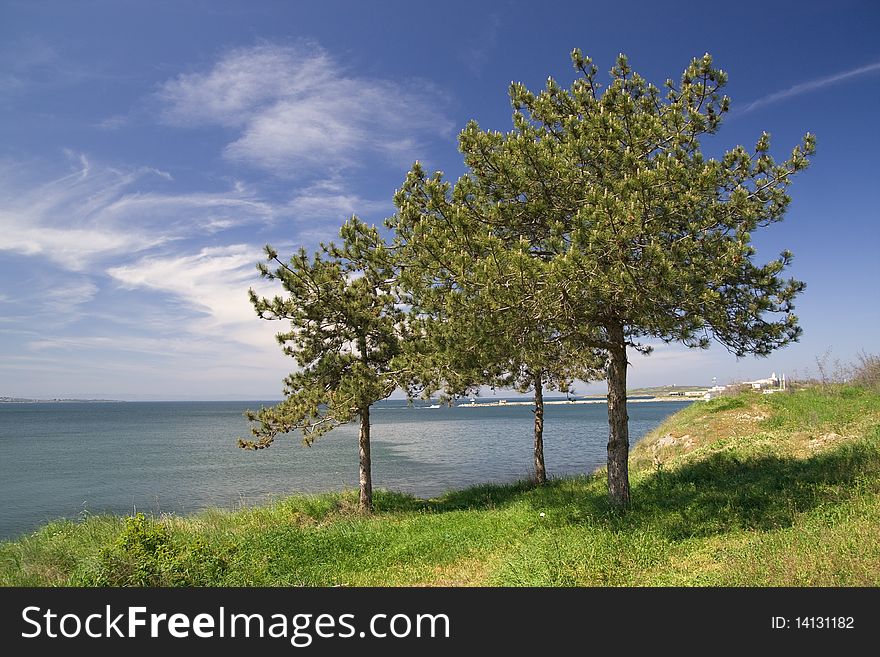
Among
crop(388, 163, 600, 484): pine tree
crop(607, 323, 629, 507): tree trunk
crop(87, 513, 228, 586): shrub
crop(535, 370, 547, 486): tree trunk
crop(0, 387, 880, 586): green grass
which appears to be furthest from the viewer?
crop(535, 370, 547, 486): tree trunk

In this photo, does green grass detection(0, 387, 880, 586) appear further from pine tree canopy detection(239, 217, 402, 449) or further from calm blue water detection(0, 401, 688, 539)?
calm blue water detection(0, 401, 688, 539)

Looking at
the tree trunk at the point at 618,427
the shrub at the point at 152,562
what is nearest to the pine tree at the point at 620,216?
the tree trunk at the point at 618,427

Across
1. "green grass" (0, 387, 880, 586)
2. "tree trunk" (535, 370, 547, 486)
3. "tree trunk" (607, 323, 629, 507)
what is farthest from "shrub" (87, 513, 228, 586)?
"tree trunk" (535, 370, 547, 486)

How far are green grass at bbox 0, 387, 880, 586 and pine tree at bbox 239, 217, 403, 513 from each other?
3.23m

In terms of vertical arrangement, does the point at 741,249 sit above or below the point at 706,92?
below

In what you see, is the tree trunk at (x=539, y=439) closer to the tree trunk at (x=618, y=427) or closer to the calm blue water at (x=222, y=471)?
the tree trunk at (x=618, y=427)

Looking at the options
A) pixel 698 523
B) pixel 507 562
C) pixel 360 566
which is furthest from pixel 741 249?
pixel 360 566

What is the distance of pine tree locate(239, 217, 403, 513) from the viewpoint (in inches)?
635

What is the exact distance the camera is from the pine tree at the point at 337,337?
16125 millimetres

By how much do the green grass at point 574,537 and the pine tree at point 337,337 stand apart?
10.6 ft

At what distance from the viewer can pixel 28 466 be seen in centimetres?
4309

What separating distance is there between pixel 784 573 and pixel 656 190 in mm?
6275

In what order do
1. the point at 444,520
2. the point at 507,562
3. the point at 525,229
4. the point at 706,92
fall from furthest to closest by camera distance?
the point at 444,520
the point at 525,229
the point at 706,92
the point at 507,562

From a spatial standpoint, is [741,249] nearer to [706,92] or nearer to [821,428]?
[706,92]
